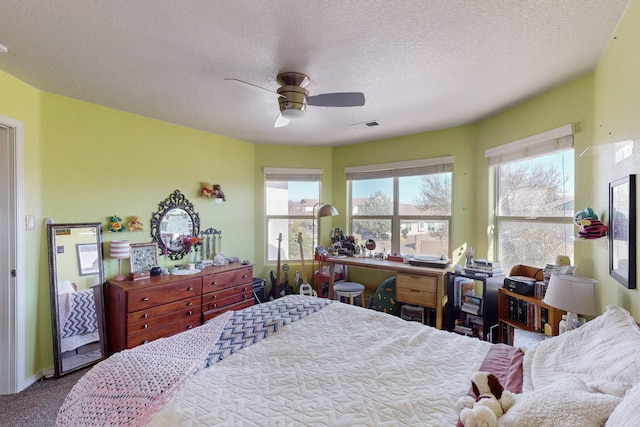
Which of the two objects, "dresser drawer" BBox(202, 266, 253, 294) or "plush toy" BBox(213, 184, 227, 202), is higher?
"plush toy" BBox(213, 184, 227, 202)

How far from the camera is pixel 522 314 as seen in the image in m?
2.39

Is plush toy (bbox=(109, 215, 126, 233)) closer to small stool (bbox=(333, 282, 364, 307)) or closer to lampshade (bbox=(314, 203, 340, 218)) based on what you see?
lampshade (bbox=(314, 203, 340, 218))

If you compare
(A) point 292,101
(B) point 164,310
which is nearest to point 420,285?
(A) point 292,101

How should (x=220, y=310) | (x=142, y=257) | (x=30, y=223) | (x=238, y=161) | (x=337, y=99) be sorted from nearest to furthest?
(x=337, y=99) < (x=30, y=223) < (x=142, y=257) < (x=220, y=310) < (x=238, y=161)

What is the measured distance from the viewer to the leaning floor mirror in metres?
2.38

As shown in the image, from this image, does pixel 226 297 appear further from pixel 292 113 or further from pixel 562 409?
pixel 562 409

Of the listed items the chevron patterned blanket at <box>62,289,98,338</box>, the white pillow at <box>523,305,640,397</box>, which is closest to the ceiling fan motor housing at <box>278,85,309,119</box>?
the white pillow at <box>523,305,640,397</box>

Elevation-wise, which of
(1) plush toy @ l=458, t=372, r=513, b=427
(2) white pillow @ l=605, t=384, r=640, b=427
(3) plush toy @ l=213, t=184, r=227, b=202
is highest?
(3) plush toy @ l=213, t=184, r=227, b=202

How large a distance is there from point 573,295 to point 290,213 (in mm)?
3315

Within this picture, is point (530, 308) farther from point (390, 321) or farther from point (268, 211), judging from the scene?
point (268, 211)

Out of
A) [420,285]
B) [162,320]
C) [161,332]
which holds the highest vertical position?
[420,285]

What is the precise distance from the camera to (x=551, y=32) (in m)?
1.57

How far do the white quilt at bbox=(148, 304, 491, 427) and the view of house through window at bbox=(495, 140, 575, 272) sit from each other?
59.8 inches

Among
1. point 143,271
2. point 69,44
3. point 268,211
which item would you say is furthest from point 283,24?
point 268,211
